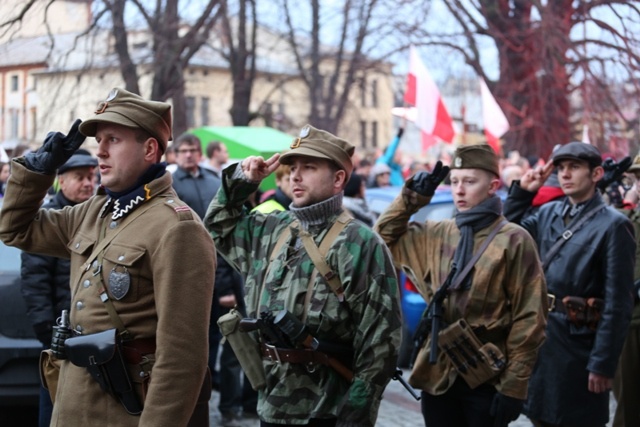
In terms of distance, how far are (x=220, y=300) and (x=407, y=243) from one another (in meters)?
2.99

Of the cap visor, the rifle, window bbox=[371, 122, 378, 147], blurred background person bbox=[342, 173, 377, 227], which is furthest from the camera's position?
window bbox=[371, 122, 378, 147]

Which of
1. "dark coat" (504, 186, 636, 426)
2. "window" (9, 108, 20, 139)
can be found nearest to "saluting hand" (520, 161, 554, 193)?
"dark coat" (504, 186, 636, 426)

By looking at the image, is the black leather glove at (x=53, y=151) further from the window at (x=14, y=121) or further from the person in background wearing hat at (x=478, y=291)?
the window at (x=14, y=121)

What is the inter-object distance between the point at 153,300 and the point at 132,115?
2.31ft

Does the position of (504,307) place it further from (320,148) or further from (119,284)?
(119,284)

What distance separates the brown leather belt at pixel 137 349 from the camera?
155 inches

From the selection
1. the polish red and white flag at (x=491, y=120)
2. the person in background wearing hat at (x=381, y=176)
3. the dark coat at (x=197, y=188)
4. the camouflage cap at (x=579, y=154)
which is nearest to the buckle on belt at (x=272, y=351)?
the camouflage cap at (x=579, y=154)

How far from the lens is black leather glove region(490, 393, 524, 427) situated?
5566 mm

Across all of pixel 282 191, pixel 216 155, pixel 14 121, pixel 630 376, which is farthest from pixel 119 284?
pixel 14 121

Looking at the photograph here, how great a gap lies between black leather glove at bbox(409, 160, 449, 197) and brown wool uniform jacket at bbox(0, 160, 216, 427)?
7.00ft

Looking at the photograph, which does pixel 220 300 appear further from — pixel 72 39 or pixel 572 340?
pixel 72 39

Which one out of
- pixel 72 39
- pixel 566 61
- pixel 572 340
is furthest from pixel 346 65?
pixel 572 340

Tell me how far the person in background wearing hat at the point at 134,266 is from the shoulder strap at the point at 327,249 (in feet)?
2.56

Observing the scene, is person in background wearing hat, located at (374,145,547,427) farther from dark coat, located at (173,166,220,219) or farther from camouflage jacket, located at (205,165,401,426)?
dark coat, located at (173,166,220,219)
